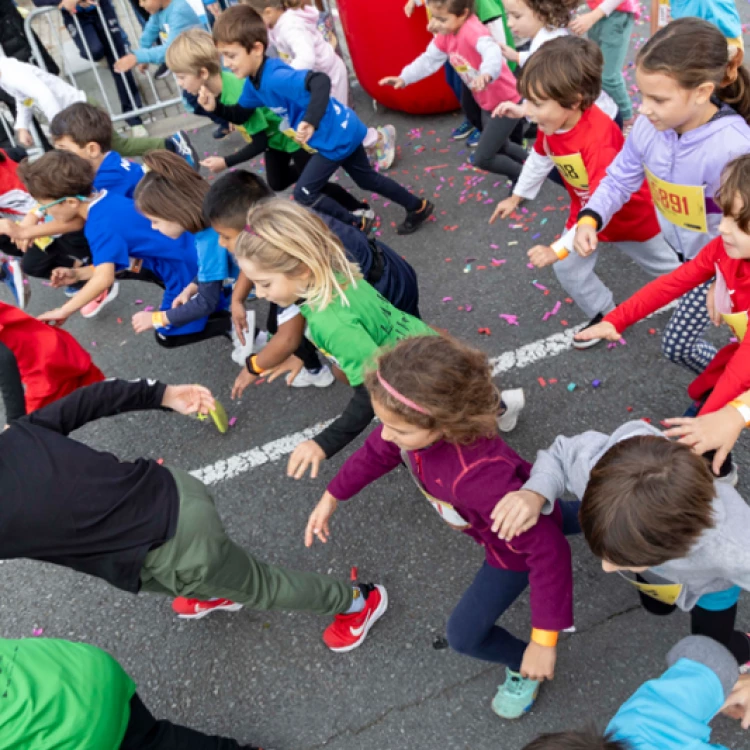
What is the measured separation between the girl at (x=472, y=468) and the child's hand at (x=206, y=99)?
316cm

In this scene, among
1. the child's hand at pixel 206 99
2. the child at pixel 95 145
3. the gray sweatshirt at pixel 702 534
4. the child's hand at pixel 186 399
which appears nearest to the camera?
the gray sweatshirt at pixel 702 534

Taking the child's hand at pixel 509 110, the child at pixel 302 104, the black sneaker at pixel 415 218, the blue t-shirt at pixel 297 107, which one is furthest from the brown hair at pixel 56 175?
the child's hand at pixel 509 110

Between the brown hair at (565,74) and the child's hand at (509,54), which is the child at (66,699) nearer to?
→ the brown hair at (565,74)

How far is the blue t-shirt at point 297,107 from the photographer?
438cm

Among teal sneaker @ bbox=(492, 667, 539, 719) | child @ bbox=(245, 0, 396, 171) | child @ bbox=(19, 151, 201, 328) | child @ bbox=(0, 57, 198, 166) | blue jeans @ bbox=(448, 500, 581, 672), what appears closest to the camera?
blue jeans @ bbox=(448, 500, 581, 672)

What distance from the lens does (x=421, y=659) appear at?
287cm

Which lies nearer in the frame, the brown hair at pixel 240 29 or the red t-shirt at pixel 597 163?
the red t-shirt at pixel 597 163

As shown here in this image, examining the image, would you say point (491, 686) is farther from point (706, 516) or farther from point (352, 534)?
point (706, 516)

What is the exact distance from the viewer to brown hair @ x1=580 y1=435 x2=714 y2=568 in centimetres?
179

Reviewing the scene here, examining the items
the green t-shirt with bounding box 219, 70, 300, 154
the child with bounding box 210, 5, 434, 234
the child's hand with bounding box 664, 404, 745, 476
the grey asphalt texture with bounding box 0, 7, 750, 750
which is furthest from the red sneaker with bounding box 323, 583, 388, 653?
the green t-shirt with bounding box 219, 70, 300, 154

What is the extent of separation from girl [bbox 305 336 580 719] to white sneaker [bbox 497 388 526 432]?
1.11 m

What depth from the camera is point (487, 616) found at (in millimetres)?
2381

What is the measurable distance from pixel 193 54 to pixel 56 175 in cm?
121

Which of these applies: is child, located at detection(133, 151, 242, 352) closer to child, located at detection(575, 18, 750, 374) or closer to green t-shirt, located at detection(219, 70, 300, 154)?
green t-shirt, located at detection(219, 70, 300, 154)
